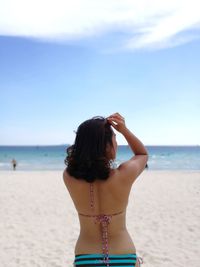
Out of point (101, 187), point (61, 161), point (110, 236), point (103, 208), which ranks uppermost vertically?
point (101, 187)

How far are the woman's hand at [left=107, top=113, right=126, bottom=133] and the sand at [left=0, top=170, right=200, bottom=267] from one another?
399 centimetres

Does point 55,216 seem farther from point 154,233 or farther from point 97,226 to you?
point 97,226

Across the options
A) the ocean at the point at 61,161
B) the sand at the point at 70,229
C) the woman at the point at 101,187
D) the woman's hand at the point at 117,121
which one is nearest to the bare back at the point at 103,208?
the woman at the point at 101,187

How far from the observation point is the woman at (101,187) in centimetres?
212

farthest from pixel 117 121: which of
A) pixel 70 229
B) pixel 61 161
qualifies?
pixel 61 161

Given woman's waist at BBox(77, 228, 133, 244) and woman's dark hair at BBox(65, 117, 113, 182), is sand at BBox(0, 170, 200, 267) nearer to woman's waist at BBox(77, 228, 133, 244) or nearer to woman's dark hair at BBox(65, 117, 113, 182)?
woman's waist at BBox(77, 228, 133, 244)

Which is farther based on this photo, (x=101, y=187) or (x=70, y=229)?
(x=70, y=229)

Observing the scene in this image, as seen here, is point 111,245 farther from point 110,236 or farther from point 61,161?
point 61,161

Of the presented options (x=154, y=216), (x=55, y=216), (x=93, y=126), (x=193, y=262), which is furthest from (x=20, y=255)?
(x=93, y=126)

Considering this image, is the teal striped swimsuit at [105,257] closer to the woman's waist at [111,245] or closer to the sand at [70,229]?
the woman's waist at [111,245]

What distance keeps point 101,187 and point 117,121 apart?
1.29 feet

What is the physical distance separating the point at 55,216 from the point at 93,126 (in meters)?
7.82

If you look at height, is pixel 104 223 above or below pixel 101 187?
below

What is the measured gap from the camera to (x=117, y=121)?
2273 mm
